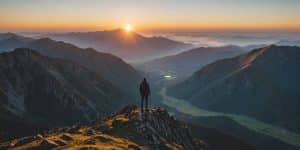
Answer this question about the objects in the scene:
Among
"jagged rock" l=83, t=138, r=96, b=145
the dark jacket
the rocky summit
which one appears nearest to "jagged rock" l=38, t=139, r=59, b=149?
the rocky summit

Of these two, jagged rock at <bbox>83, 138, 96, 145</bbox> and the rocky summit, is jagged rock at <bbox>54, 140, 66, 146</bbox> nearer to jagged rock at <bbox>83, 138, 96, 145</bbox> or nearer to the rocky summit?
the rocky summit

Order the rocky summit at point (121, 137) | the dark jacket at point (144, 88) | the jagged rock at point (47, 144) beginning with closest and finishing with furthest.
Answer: the jagged rock at point (47, 144) < the rocky summit at point (121, 137) < the dark jacket at point (144, 88)

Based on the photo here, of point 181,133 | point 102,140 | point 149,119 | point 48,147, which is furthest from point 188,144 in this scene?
point 48,147

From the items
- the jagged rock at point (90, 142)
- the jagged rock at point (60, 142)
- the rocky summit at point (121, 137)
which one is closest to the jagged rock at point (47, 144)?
the rocky summit at point (121, 137)

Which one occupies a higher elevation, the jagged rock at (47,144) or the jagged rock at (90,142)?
the jagged rock at (47,144)

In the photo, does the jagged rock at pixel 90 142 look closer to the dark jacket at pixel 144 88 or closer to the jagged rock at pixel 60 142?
the jagged rock at pixel 60 142

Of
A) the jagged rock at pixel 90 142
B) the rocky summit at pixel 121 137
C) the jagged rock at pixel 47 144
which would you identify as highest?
the jagged rock at pixel 47 144

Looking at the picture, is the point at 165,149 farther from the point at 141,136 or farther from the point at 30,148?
the point at 30,148

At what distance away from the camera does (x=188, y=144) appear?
154m

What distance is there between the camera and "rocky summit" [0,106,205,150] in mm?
86438

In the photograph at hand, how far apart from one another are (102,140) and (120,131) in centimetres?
2054

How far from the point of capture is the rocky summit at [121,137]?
86438mm

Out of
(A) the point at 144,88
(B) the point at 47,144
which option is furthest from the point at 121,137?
(B) the point at 47,144

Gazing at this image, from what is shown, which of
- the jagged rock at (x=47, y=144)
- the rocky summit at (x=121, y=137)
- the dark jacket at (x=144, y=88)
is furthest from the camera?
the dark jacket at (x=144, y=88)
